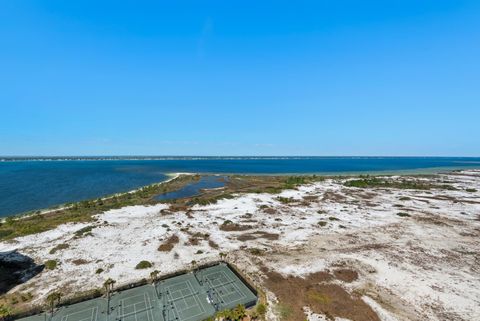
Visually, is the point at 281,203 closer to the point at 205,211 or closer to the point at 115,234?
the point at 205,211

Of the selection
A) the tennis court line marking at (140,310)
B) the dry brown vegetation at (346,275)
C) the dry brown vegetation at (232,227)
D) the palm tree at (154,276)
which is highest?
the palm tree at (154,276)

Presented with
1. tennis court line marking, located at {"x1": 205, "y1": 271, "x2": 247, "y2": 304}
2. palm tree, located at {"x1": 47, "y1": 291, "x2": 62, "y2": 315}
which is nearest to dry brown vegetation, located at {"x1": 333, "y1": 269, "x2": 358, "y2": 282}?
tennis court line marking, located at {"x1": 205, "y1": 271, "x2": 247, "y2": 304}

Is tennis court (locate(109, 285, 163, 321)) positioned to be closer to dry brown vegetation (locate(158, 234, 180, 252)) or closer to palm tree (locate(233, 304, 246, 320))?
palm tree (locate(233, 304, 246, 320))

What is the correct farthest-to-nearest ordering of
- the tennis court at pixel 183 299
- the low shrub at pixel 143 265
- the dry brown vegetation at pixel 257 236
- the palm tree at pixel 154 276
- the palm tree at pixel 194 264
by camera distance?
the dry brown vegetation at pixel 257 236
the low shrub at pixel 143 265
the palm tree at pixel 194 264
the palm tree at pixel 154 276
the tennis court at pixel 183 299

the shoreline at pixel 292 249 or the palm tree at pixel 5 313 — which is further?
the shoreline at pixel 292 249

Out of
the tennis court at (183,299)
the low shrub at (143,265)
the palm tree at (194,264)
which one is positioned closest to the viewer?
the tennis court at (183,299)

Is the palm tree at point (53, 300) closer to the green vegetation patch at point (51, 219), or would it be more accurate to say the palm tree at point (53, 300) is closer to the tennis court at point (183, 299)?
the tennis court at point (183, 299)

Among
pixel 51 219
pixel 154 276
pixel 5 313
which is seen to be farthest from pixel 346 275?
pixel 51 219

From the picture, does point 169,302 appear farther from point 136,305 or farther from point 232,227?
point 232,227

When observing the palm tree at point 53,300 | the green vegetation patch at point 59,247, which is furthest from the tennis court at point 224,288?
the green vegetation patch at point 59,247
